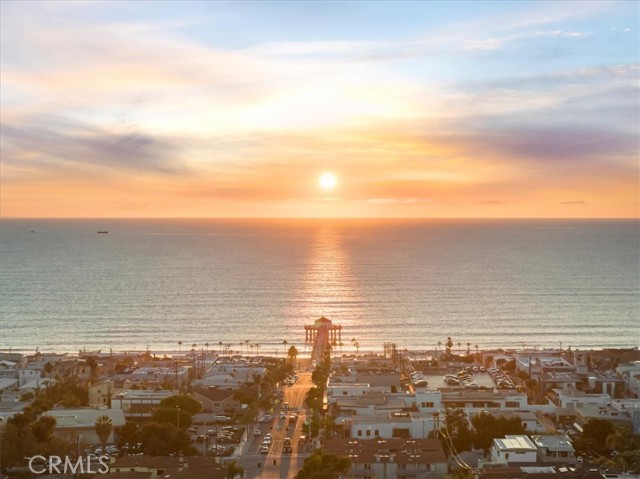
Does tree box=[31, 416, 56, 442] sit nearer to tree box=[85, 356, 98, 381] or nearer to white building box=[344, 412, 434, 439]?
white building box=[344, 412, 434, 439]

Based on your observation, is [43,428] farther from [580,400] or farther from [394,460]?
[580,400]

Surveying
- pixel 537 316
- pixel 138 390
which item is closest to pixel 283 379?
pixel 138 390

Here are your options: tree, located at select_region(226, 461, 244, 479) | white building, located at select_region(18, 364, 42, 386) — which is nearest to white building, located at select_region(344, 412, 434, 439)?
tree, located at select_region(226, 461, 244, 479)

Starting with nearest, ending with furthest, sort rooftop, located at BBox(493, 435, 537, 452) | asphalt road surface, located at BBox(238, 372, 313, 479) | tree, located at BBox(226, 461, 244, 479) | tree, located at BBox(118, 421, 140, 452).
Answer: tree, located at BBox(226, 461, 244, 479), rooftop, located at BBox(493, 435, 537, 452), asphalt road surface, located at BBox(238, 372, 313, 479), tree, located at BBox(118, 421, 140, 452)

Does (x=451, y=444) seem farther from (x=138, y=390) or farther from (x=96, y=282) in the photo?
(x=96, y=282)

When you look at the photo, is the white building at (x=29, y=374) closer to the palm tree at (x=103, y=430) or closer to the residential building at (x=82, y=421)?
the residential building at (x=82, y=421)
